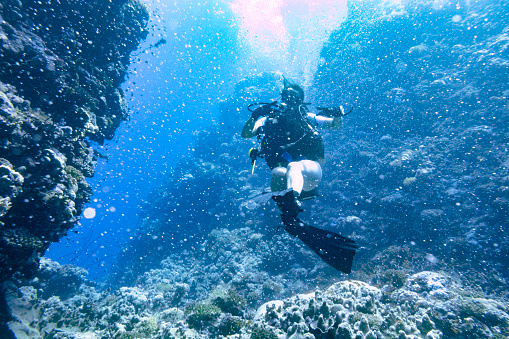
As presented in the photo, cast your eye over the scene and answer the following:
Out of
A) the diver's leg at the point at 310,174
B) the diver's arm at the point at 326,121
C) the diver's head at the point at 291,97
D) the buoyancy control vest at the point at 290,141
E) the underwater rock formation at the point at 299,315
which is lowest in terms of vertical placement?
the underwater rock formation at the point at 299,315

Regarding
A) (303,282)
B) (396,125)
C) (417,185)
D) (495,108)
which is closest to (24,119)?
(303,282)

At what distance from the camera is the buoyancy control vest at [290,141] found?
12.8 feet

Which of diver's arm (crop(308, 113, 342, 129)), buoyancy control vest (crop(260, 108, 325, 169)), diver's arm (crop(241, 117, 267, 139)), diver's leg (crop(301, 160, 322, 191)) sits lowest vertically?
diver's leg (crop(301, 160, 322, 191))

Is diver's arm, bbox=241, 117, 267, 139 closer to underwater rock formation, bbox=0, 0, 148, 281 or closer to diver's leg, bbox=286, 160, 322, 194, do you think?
diver's leg, bbox=286, 160, 322, 194

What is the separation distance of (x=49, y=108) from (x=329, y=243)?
27.0ft

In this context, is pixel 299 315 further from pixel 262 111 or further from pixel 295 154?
pixel 262 111

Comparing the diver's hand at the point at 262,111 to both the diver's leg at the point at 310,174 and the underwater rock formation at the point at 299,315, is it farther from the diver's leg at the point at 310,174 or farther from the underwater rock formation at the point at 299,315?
the underwater rock formation at the point at 299,315

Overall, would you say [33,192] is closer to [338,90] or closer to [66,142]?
[66,142]

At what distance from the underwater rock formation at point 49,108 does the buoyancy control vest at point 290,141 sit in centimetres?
523

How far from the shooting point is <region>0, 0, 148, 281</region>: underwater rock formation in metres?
4.56

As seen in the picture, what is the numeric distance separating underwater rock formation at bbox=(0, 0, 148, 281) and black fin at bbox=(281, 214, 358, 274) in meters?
5.55

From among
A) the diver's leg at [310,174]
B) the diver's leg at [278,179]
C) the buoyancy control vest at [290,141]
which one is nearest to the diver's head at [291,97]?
the buoyancy control vest at [290,141]

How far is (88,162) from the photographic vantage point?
6.74m


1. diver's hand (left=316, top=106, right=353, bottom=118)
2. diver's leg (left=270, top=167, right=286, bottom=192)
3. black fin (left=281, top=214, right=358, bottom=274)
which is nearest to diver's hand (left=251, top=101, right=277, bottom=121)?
diver's hand (left=316, top=106, right=353, bottom=118)
